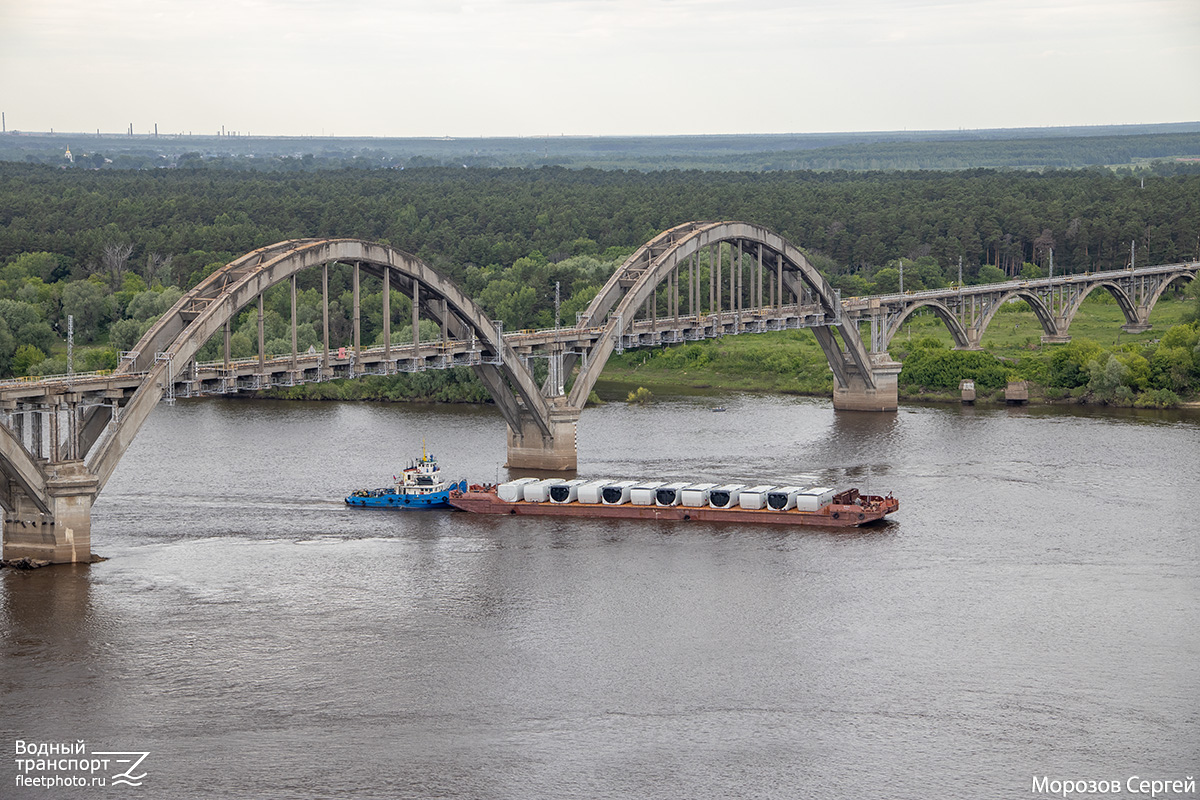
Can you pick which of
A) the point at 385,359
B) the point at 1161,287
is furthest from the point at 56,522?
the point at 1161,287

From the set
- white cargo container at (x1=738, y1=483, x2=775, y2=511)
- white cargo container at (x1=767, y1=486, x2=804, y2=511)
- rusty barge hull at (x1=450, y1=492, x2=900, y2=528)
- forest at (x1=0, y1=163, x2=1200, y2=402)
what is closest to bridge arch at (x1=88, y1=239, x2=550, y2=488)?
rusty barge hull at (x1=450, y1=492, x2=900, y2=528)

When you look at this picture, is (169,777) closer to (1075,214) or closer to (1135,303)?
(1135,303)

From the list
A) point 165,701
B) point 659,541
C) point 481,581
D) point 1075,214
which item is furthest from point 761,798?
point 1075,214

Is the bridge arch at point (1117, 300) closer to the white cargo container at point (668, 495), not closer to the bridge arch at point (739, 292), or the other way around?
the bridge arch at point (739, 292)

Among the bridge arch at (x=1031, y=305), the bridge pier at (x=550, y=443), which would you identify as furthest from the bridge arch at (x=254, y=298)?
the bridge arch at (x=1031, y=305)

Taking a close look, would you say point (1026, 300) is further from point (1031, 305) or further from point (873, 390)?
point (873, 390)

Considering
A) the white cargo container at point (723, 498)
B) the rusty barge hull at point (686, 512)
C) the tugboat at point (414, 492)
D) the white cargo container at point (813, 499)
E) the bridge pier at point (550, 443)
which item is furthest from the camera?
the bridge pier at point (550, 443)
